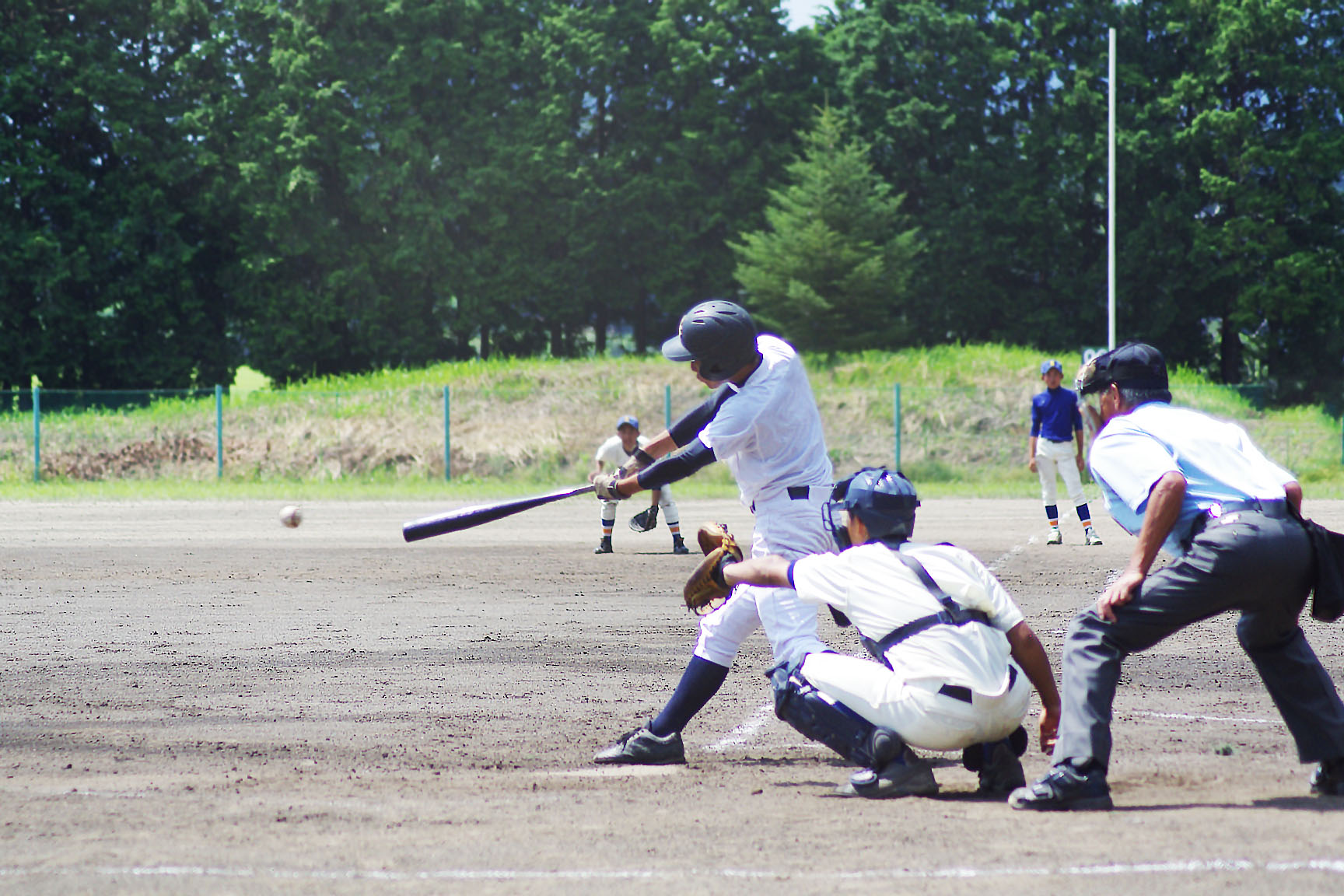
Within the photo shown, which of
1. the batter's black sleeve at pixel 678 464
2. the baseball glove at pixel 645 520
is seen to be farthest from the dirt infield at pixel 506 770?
the batter's black sleeve at pixel 678 464

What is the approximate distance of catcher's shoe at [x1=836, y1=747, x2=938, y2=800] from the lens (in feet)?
16.7

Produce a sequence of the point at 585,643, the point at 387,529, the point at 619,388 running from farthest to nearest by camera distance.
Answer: the point at 619,388 < the point at 387,529 < the point at 585,643

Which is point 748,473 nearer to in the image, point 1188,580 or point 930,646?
point 930,646

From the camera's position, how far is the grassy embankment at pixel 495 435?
94.7 feet

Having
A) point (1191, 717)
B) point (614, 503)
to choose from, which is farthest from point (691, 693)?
point (614, 503)

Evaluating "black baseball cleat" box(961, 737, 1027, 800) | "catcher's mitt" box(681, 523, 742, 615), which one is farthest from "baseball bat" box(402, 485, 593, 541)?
"black baseball cleat" box(961, 737, 1027, 800)

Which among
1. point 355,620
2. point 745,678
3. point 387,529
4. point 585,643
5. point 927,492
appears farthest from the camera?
point 927,492

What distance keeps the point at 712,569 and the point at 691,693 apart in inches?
23.5

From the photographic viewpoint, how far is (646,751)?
5730mm

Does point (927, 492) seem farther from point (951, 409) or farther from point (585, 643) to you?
point (585, 643)

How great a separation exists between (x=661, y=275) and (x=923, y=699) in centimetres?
4297

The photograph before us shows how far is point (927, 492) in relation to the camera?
85.3 ft

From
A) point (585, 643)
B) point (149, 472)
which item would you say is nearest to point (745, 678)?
point (585, 643)

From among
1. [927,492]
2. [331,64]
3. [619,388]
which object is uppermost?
[331,64]
